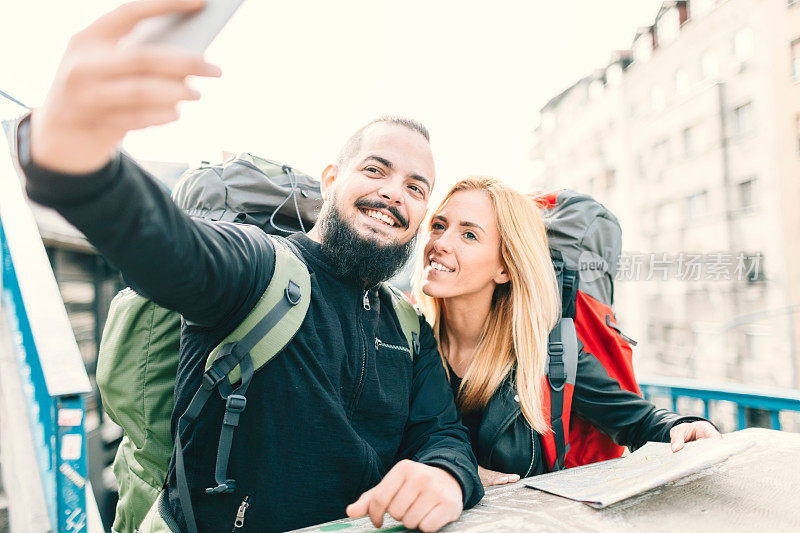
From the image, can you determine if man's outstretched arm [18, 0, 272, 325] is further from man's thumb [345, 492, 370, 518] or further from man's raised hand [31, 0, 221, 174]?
man's thumb [345, 492, 370, 518]

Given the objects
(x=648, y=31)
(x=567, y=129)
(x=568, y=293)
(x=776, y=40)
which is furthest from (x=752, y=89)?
(x=568, y=293)

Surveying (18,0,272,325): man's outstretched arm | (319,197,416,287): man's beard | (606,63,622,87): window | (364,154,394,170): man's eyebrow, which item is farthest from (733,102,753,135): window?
(18,0,272,325): man's outstretched arm

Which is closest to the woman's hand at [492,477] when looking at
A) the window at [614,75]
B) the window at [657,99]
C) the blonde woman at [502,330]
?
the blonde woman at [502,330]

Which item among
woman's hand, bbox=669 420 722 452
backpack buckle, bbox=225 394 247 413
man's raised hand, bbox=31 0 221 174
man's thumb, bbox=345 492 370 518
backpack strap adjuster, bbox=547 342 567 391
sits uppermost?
man's raised hand, bbox=31 0 221 174

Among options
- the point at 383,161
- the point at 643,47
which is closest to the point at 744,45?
the point at 643,47

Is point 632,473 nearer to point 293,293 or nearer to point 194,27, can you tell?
point 293,293

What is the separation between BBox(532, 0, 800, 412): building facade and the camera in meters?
15.9

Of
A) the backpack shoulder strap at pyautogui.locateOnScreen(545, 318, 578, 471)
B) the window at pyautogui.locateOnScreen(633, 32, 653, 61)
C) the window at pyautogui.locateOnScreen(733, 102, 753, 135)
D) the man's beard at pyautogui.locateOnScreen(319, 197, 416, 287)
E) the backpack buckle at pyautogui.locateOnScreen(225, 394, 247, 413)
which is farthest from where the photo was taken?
the window at pyautogui.locateOnScreen(633, 32, 653, 61)

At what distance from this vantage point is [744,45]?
18.0 m

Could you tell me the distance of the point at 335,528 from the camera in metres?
1.16

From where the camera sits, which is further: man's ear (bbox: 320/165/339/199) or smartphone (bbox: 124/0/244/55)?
man's ear (bbox: 320/165/339/199)

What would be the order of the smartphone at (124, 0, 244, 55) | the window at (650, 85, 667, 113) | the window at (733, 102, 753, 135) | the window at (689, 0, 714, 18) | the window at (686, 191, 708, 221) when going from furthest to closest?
the window at (650, 85, 667, 113) < the window at (686, 191, 708, 221) < the window at (689, 0, 714, 18) < the window at (733, 102, 753, 135) < the smartphone at (124, 0, 244, 55)

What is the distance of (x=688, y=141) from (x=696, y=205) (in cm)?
290

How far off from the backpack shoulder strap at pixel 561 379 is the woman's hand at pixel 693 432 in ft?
1.48
